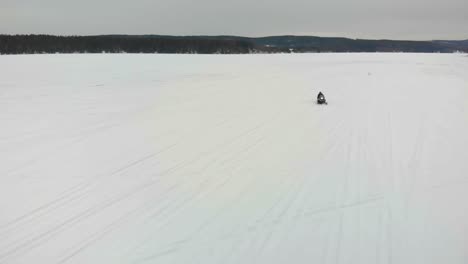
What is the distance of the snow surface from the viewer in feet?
12.9

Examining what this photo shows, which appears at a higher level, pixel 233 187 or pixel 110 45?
pixel 110 45

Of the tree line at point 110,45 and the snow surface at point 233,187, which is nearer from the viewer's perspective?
the snow surface at point 233,187

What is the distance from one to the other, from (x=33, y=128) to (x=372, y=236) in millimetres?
8316

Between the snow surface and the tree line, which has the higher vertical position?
the tree line

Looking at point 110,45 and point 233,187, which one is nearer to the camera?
point 233,187

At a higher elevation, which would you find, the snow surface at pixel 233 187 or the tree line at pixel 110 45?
the tree line at pixel 110 45

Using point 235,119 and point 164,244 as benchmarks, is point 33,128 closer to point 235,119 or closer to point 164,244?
point 235,119

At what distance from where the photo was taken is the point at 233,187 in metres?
5.54

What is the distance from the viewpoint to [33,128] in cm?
941

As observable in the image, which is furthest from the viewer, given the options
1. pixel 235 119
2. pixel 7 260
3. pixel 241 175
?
pixel 235 119

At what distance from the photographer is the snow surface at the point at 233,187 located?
12.9 feet

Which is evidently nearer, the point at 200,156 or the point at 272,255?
the point at 272,255

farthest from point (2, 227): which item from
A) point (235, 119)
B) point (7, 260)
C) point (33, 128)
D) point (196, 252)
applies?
point (235, 119)

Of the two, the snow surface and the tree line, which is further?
the tree line
